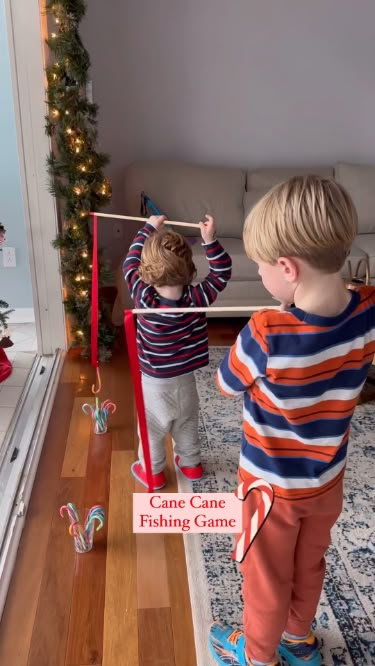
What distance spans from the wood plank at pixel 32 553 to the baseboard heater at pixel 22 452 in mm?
22

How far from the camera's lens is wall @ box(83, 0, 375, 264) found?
12.0 ft

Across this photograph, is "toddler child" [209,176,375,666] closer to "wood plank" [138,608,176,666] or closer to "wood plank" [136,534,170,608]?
"wood plank" [138,608,176,666]

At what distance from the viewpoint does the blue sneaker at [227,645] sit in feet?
4.46

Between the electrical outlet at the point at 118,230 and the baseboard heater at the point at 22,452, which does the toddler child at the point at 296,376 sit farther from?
the electrical outlet at the point at 118,230

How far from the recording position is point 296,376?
3.16 ft

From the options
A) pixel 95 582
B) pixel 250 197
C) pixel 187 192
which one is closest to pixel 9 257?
pixel 187 192

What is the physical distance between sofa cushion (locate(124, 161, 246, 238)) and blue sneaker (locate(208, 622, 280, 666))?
2584mm

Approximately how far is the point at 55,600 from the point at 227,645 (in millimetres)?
495

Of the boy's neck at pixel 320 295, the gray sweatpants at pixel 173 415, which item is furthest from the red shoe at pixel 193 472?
the boy's neck at pixel 320 295

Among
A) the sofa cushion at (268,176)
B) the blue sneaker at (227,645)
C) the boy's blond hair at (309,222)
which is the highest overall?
the boy's blond hair at (309,222)

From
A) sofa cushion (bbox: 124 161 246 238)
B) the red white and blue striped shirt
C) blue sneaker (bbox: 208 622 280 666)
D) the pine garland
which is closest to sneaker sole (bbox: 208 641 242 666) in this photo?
blue sneaker (bbox: 208 622 280 666)

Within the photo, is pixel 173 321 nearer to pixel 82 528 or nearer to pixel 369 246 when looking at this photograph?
pixel 82 528

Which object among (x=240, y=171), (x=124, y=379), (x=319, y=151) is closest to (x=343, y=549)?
(x=124, y=379)

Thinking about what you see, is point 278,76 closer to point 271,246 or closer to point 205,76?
point 205,76
